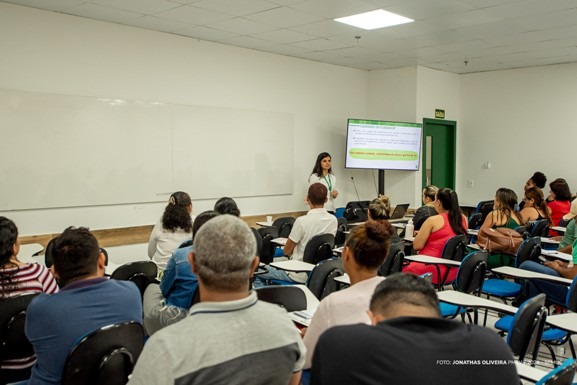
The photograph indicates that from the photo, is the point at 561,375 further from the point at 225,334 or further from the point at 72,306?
the point at 72,306

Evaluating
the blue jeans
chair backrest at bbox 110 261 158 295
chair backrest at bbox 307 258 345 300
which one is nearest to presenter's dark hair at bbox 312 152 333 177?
the blue jeans

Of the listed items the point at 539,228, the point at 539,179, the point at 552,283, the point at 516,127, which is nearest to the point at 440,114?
the point at 516,127

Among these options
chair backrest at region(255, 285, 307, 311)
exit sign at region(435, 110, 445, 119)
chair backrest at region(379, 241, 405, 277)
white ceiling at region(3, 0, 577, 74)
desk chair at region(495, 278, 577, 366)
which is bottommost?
desk chair at region(495, 278, 577, 366)

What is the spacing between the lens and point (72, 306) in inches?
78.5

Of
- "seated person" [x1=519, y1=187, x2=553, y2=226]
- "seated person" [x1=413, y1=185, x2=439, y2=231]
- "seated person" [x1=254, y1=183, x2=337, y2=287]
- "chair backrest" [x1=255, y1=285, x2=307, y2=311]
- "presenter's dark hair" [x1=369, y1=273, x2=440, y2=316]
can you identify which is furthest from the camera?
"seated person" [x1=413, y1=185, x2=439, y2=231]

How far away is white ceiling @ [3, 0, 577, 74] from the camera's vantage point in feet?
17.7

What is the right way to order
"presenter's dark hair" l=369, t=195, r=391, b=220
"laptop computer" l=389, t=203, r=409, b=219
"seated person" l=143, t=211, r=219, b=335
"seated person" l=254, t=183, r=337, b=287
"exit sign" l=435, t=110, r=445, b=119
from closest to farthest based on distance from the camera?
"seated person" l=143, t=211, r=219, b=335, "seated person" l=254, t=183, r=337, b=287, "presenter's dark hair" l=369, t=195, r=391, b=220, "laptop computer" l=389, t=203, r=409, b=219, "exit sign" l=435, t=110, r=445, b=119

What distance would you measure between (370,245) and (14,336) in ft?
5.65

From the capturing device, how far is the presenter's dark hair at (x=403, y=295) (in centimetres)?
154

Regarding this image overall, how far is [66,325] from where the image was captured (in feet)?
6.45

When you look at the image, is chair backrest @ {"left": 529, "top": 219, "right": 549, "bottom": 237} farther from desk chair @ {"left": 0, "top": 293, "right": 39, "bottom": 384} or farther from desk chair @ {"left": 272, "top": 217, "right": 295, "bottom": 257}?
desk chair @ {"left": 0, "top": 293, "right": 39, "bottom": 384}

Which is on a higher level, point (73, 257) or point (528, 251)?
point (73, 257)

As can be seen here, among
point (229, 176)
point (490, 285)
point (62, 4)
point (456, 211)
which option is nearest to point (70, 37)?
point (62, 4)

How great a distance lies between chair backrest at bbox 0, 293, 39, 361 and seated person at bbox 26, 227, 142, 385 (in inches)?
15.5
